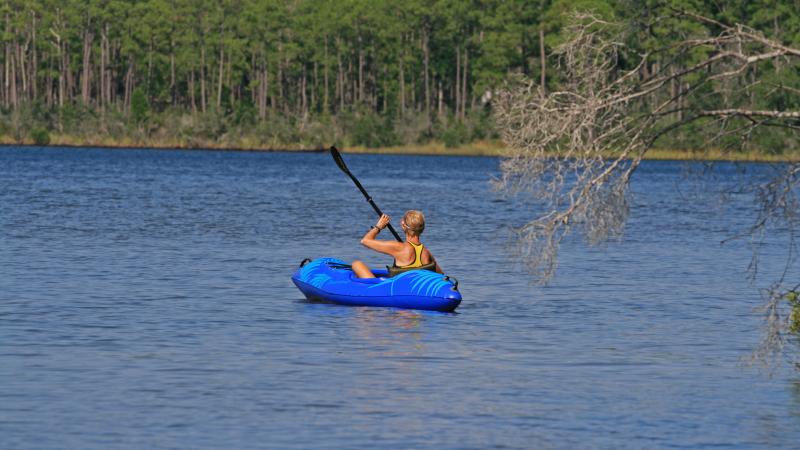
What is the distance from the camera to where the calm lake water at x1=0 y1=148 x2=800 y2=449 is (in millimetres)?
12531

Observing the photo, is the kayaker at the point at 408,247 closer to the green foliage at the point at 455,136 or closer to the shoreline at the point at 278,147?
the shoreline at the point at 278,147

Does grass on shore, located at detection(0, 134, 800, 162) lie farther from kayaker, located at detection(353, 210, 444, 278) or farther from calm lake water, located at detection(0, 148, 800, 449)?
kayaker, located at detection(353, 210, 444, 278)

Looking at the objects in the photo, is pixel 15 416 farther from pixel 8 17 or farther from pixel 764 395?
pixel 8 17

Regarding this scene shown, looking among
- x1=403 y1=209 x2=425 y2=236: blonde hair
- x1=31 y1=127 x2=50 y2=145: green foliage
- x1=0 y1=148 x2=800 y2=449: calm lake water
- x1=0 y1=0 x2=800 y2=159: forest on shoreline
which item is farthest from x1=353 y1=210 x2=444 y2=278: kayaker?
x1=31 y1=127 x2=50 y2=145: green foliage

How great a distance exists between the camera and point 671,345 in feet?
58.3

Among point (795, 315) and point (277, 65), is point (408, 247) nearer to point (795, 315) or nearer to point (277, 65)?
point (795, 315)

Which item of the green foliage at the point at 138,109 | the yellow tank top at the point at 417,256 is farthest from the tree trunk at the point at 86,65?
the yellow tank top at the point at 417,256

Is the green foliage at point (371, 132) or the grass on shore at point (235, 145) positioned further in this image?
the green foliage at point (371, 132)

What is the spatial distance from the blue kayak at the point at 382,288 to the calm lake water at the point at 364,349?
0.70 ft

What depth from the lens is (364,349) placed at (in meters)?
16.8

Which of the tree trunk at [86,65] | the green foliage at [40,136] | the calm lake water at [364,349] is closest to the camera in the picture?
the calm lake water at [364,349]

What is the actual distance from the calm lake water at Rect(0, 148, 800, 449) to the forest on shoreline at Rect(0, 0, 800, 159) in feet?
230

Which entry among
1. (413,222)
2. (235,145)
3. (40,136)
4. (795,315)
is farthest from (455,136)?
(795,315)

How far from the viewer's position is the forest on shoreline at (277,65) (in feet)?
Result: 349
